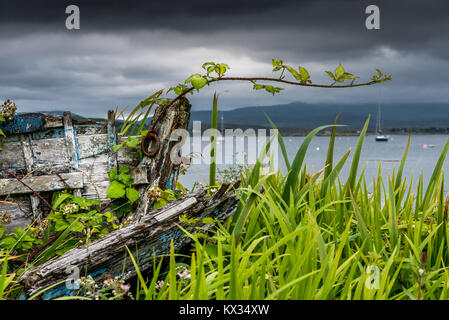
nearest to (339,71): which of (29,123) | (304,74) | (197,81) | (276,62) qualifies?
(304,74)

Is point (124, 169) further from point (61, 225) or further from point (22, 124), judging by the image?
point (22, 124)

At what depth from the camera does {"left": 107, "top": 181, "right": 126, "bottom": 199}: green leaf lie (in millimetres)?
3119

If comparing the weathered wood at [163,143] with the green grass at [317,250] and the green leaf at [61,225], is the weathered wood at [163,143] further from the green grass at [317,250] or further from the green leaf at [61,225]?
the green grass at [317,250]

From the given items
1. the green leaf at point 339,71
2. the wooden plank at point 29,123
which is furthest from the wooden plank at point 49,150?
the green leaf at point 339,71

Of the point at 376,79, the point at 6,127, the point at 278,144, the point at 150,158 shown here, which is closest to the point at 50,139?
the point at 6,127

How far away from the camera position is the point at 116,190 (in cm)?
316

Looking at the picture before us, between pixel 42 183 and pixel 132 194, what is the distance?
0.84 metres

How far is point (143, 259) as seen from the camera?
218cm

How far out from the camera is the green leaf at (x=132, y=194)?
3125mm

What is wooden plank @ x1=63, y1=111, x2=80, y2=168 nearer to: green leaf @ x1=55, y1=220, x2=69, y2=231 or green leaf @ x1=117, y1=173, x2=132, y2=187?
green leaf @ x1=117, y1=173, x2=132, y2=187

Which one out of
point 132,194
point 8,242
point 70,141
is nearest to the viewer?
point 8,242
